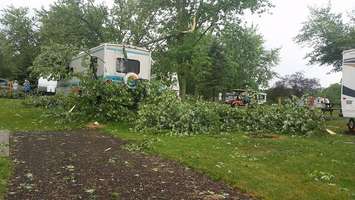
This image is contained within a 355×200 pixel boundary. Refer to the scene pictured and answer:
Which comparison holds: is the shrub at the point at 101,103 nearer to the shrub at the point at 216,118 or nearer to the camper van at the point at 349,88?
the shrub at the point at 216,118

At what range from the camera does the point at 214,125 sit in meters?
14.3

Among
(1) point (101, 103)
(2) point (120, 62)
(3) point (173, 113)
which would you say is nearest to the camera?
(3) point (173, 113)

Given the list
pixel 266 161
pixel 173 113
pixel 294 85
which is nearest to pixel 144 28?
pixel 173 113

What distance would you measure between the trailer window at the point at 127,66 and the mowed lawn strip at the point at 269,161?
21.2 ft

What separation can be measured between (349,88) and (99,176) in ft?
41.1

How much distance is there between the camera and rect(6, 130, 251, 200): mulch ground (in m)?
6.03

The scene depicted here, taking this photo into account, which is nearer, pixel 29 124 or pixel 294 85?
pixel 29 124

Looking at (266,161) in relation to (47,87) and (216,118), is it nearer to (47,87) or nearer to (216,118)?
(216,118)

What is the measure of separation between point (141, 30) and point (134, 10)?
1.36 meters

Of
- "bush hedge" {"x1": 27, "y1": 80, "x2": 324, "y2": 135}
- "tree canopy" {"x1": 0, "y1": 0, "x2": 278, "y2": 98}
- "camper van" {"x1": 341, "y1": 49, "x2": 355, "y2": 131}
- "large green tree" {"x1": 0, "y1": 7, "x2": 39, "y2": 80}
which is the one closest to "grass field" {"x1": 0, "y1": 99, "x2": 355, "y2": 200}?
"bush hedge" {"x1": 27, "y1": 80, "x2": 324, "y2": 135}

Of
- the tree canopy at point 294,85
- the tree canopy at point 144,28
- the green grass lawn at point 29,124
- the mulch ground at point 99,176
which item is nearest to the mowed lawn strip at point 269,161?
the mulch ground at point 99,176

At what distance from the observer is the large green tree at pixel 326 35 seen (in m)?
29.3

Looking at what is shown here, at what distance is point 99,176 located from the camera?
6938mm

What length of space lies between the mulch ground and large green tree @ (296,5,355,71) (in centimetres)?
2280
